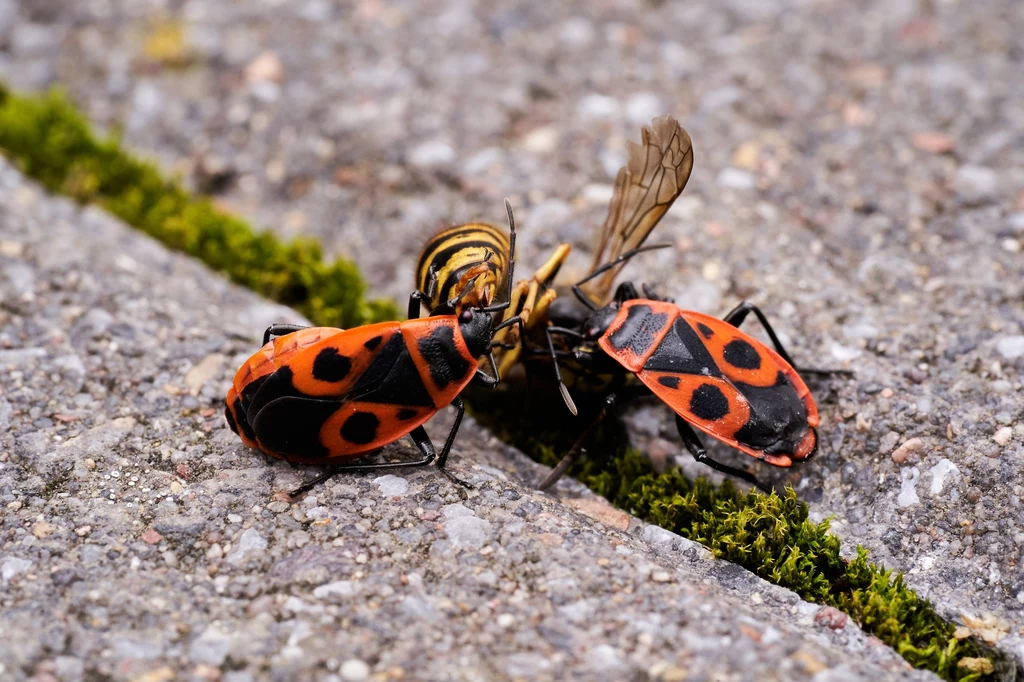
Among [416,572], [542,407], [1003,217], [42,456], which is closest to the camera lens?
[416,572]

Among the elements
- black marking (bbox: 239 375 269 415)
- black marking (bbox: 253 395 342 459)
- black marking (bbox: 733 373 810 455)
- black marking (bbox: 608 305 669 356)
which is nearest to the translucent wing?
black marking (bbox: 608 305 669 356)

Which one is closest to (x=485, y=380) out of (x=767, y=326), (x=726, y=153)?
(x=767, y=326)

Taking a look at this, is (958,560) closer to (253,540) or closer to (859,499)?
(859,499)

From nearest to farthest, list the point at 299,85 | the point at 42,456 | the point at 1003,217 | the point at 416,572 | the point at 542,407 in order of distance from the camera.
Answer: the point at 416,572 → the point at 42,456 → the point at 542,407 → the point at 1003,217 → the point at 299,85

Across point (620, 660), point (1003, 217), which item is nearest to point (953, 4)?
point (1003, 217)

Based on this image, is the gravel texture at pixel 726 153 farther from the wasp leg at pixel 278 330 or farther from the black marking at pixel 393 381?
the black marking at pixel 393 381

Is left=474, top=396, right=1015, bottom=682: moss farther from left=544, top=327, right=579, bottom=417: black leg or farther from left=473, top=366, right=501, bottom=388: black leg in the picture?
left=473, top=366, right=501, bottom=388: black leg

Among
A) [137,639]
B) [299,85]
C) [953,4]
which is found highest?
[953,4]
